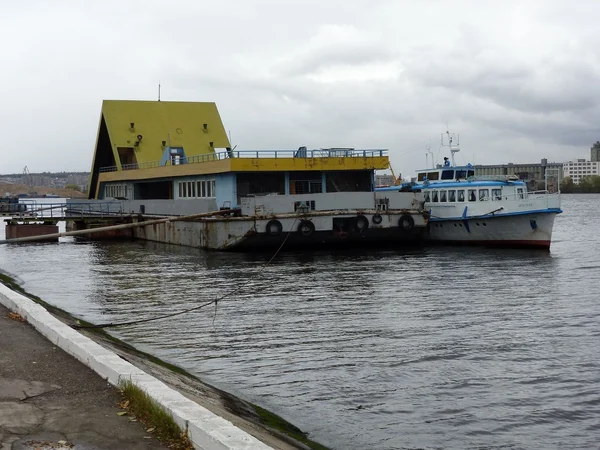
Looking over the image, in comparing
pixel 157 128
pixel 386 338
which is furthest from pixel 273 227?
pixel 157 128

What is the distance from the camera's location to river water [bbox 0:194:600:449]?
9.70 meters

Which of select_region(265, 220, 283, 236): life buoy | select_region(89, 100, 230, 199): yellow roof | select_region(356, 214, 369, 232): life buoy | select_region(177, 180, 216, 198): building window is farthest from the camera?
select_region(89, 100, 230, 199): yellow roof

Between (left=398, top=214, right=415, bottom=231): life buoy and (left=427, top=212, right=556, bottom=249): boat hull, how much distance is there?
302cm

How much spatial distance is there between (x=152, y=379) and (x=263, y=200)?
2411 cm

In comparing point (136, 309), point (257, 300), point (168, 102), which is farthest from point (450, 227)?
point (168, 102)

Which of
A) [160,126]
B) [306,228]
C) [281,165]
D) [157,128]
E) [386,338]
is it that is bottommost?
[386,338]

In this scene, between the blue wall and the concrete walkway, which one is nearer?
the concrete walkway

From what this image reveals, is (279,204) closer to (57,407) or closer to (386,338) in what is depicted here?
(386,338)

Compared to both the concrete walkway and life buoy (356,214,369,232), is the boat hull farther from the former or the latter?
the concrete walkway

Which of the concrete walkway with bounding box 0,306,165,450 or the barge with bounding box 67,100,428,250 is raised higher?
the barge with bounding box 67,100,428,250

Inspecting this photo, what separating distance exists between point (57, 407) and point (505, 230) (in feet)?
95.6

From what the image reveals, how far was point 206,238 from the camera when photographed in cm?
3353

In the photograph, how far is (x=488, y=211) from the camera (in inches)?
1332

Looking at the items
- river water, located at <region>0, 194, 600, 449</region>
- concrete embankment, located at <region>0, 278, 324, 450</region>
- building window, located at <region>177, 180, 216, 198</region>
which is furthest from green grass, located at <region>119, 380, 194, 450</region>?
building window, located at <region>177, 180, 216, 198</region>
